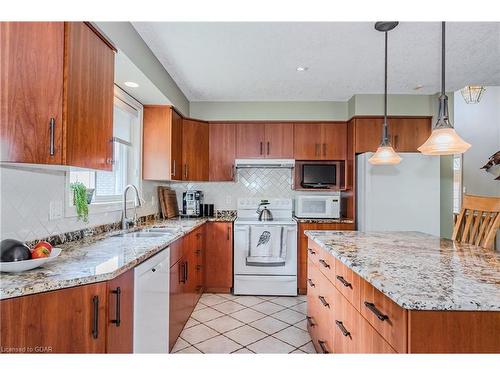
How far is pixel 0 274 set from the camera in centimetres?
117

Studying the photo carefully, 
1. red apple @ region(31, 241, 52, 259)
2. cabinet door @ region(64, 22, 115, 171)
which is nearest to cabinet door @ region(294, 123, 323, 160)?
cabinet door @ region(64, 22, 115, 171)

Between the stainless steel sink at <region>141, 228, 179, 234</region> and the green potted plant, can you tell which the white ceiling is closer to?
the green potted plant

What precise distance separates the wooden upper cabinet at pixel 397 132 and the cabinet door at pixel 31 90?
3.20 meters

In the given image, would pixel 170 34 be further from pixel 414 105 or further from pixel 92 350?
pixel 414 105

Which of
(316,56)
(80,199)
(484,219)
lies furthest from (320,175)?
(80,199)

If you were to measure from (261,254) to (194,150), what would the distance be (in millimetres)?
1604

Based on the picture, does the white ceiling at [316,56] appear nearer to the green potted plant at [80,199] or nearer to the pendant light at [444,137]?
the pendant light at [444,137]

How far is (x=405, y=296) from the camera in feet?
3.07

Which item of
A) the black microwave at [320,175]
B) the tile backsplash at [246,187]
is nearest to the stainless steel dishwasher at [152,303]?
the tile backsplash at [246,187]

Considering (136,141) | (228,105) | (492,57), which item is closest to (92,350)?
(136,141)

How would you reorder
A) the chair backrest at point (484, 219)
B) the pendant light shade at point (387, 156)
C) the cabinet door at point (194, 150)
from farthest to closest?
the cabinet door at point (194, 150) < the pendant light shade at point (387, 156) < the chair backrest at point (484, 219)

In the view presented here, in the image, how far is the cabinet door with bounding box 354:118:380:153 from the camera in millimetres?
3588

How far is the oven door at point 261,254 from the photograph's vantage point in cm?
346
